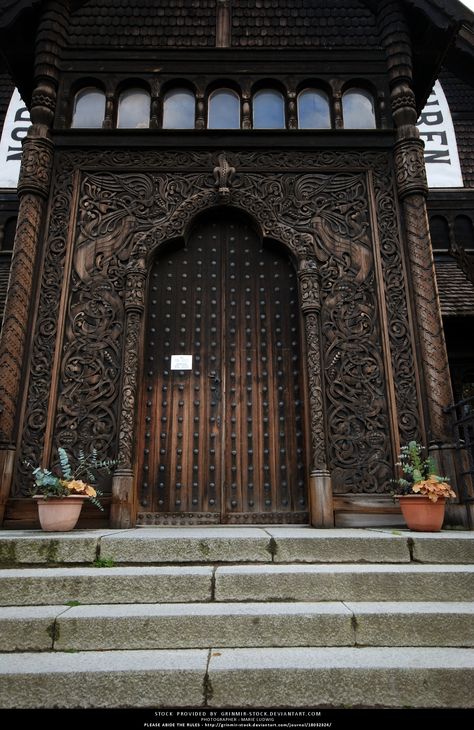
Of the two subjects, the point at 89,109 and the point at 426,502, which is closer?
Answer: the point at 426,502

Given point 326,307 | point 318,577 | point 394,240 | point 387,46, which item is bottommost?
point 318,577

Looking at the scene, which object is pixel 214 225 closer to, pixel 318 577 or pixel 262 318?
pixel 262 318

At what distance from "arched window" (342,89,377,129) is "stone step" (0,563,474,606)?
5.36 meters

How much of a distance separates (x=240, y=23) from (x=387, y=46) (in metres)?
1.92

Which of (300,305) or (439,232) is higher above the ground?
(439,232)

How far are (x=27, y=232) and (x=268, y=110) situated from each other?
336cm

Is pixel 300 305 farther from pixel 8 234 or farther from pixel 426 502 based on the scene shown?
pixel 8 234

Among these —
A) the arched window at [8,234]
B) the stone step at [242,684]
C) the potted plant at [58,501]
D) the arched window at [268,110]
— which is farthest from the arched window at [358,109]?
the arched window at [8,234]

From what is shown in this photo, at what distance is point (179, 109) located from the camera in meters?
6.39

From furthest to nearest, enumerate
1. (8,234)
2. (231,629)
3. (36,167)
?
(8,234), (36,167), (231,629)

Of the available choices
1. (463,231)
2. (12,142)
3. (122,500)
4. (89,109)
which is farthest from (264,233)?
(12,142)

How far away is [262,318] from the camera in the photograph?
5.75 meters

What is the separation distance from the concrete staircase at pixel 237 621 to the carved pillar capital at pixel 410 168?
391 centimetres

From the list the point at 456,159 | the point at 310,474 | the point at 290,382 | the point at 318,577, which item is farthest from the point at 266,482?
the point at 456,159
